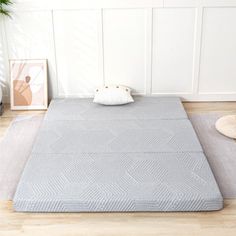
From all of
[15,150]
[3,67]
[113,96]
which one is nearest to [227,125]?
[113,96]

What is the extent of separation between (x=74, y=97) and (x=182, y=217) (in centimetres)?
202

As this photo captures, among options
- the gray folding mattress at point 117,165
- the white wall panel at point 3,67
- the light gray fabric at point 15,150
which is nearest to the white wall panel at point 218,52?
the gray folding mattress at point 117,165

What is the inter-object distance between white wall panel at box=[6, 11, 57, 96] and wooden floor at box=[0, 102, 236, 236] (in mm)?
1798

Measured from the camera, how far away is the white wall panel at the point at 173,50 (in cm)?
383

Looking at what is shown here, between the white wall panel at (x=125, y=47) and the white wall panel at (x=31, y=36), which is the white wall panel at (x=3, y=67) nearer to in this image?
the white wall panel at (x=31, y=36)

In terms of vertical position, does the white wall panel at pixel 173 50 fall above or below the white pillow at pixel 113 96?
above

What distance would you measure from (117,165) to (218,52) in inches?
68.9

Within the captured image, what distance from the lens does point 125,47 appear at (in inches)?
155

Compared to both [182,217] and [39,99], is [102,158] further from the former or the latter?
[39,99]

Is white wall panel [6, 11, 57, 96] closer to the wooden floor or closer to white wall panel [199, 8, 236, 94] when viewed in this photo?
white wall panel [199, 8, 236, 94]

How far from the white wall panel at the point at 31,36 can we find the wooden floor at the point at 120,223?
1798 mm

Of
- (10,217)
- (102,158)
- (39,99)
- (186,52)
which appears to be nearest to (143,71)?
(186,52)

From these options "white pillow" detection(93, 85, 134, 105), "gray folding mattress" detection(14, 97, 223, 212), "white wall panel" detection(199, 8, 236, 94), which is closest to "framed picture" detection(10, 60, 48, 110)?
"gray folding mattress" detection(14, 97, 223, 212)

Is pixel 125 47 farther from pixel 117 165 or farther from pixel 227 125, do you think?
pixel 117 165
